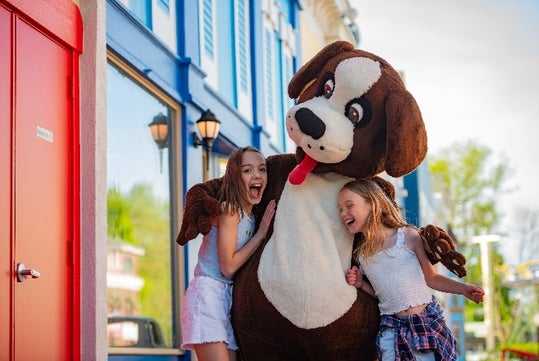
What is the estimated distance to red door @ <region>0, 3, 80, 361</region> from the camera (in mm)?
5496

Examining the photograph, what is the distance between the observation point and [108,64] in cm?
788

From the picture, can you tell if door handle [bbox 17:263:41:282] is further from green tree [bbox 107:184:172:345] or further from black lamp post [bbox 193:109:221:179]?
black lamp post [bbox 193:109:221:179]

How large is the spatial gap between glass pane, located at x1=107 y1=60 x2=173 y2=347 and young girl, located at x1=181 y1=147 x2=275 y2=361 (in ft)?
9.24

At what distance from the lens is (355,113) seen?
497cm

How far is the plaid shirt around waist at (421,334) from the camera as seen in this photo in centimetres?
484

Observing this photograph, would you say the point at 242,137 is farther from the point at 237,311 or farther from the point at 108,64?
the point at 237,311

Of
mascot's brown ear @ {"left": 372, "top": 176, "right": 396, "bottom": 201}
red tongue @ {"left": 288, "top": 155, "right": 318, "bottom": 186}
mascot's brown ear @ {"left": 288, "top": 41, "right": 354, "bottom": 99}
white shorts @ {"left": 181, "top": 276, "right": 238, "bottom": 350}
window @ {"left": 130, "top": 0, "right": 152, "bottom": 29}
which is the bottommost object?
white shorts @ {"left": 181, "top": 276, "right": 238, "bottom": 350}

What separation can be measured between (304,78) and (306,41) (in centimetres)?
1177

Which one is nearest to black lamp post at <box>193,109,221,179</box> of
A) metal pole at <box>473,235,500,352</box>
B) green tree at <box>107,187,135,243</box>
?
green tree at <box>107,187,135,243</box>

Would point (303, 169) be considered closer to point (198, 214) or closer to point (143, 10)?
point (198, 214)

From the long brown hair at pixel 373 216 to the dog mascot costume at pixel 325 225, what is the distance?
0.06 metres

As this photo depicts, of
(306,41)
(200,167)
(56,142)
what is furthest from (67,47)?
(306,41)

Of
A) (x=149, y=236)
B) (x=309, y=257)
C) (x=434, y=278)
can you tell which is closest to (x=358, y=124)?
(x=309, y=257)

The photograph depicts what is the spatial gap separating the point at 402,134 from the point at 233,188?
1003 mm
